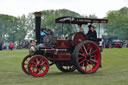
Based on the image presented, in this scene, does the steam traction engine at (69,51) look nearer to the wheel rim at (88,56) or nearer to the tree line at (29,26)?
the wheel rim at (88,56)

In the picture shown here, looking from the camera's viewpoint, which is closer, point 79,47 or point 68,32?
point 79,47

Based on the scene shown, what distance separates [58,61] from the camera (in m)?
9.44

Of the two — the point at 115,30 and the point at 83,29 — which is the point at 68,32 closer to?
the point at 83,29

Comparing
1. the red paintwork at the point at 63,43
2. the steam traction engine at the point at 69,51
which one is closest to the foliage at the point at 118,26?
the steam traction engine at the point at 69,51

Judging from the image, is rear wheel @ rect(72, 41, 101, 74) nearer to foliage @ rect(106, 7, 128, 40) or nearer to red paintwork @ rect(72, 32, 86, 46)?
red paintwork @ rect(72, 32, 86, 46)

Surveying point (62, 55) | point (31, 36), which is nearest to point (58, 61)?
point (62, 55)

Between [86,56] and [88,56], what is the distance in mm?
76

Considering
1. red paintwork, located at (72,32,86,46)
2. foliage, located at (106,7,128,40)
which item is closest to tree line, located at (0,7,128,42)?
foliage, located at (106,7,128,40)

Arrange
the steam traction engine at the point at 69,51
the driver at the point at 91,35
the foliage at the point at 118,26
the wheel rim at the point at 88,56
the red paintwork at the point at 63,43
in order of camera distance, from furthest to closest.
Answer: the foliage at the point at 118,26 < the driver at the point at 91,35 < the wheel rim at the point at 88,56 < the red paintwork at the point at 63,43 < the steam traction engine at the point at 69,51

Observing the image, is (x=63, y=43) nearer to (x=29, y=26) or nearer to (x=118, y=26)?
(x=29, y=26)

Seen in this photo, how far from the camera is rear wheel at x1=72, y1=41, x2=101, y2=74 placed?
909 cm

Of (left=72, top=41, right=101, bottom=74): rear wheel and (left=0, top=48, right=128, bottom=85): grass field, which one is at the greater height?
(left=72, top=41, right=101, bottom=74): rear wheel

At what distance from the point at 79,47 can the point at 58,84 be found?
2564mm

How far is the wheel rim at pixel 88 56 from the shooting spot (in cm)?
937
